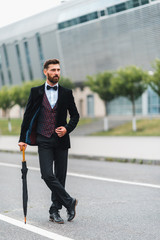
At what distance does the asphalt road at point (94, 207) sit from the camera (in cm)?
428

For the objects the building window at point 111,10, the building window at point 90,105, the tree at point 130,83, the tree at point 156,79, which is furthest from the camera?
the building window at point 90,105

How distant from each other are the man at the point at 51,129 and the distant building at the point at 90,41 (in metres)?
36.0

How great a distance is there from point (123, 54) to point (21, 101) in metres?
12.5

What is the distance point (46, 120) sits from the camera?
4.64m

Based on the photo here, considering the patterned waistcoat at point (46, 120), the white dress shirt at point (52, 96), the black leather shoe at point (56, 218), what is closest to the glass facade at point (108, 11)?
the white dress shirt at point (52, 96)

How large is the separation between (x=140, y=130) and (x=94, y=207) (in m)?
25.2

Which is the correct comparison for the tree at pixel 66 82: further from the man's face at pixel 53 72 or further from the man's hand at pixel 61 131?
the man's hand at pixel 61 131

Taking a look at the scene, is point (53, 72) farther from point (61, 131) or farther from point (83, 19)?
point (83, 19)

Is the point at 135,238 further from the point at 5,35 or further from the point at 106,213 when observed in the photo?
the point at 5,35

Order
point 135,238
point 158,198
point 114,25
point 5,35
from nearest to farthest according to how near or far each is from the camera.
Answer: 1. point 135,238
2. point 158,198
3. point 114,25
4. point 5,35

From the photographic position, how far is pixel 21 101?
39969 mm

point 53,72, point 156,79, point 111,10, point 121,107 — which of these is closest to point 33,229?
point 53,72

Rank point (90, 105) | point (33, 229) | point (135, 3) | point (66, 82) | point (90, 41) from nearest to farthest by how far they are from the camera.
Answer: point (33, 229)
point (135, 3)
point (66, 82)
point (90, 41)
point (90, 105)

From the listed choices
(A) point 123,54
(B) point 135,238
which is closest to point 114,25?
(A) point 123,54
